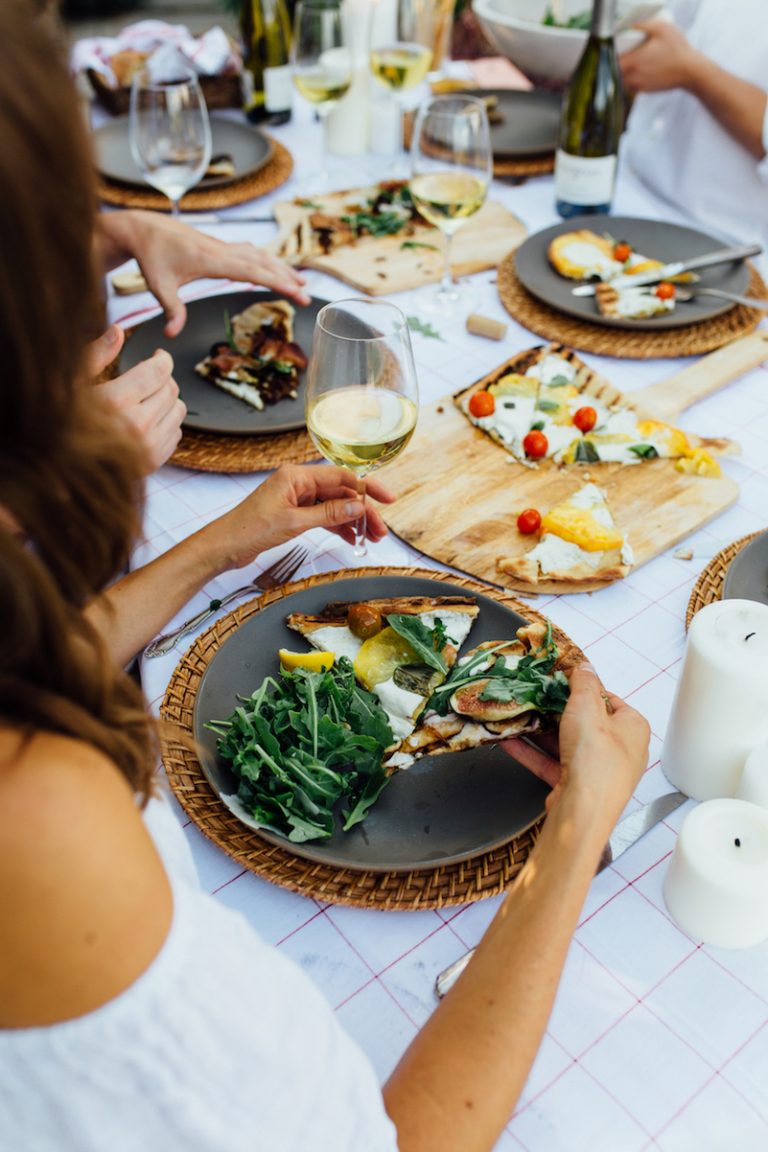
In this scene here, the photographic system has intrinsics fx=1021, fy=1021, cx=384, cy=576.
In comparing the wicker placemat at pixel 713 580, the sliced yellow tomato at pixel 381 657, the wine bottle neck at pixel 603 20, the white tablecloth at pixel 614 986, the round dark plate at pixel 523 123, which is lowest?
the white tablecloth at pixel 614 986

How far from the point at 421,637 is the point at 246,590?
32 cm

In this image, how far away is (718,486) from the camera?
5.24 feet

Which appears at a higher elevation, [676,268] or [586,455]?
[676,268]

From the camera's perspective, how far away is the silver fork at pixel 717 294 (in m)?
1.96

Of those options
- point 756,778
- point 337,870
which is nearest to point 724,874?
point 756,778

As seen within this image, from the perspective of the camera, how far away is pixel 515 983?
2.78 feet

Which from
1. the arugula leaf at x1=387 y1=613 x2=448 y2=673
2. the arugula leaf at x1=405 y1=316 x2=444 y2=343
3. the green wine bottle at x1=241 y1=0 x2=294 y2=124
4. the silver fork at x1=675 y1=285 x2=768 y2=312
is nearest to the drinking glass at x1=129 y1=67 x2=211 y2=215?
the arugula leaf at x1=405 y1=316 x2=444 y2=343

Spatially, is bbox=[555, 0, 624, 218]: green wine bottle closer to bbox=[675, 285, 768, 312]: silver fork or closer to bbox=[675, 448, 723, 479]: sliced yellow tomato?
bbox=[675, 285, 768, 312]: silver fork

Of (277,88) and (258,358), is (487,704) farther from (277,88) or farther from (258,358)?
(277,88)

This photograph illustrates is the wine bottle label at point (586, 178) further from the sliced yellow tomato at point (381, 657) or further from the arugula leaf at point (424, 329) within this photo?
the sliced yellow tomato at point (381, 657)

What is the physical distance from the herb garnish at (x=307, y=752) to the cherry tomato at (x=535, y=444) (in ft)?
2.15

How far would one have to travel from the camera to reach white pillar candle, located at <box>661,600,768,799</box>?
3.30 feet

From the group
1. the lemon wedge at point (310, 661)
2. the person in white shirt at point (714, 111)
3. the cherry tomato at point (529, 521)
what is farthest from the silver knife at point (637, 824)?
the person in white shirt at point (714, 111)

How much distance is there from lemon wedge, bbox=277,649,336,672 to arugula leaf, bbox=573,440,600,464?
66 centimetres
